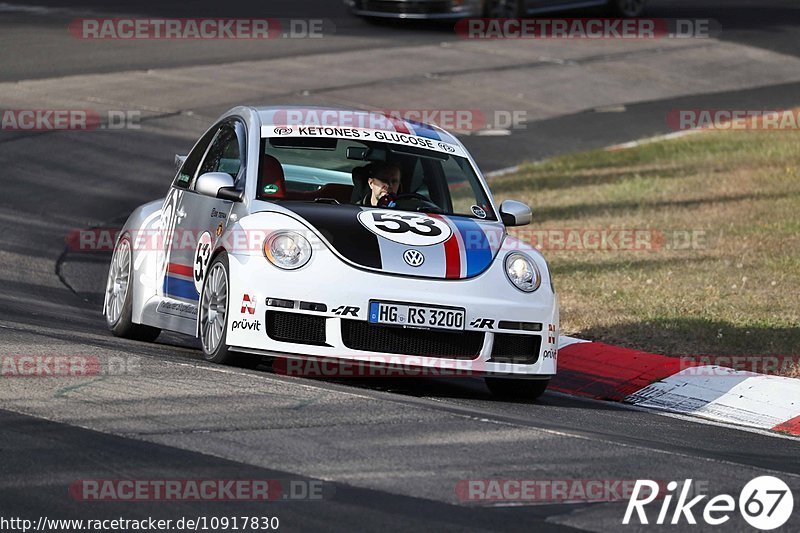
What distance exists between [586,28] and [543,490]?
25.3 meters

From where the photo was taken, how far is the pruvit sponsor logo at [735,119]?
2352 centimetres

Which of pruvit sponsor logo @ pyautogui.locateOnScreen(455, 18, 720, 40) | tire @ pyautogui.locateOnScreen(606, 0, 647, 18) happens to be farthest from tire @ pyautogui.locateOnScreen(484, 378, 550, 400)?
tire @ pyautogui.locateOnScreen(606, 0, 647, 18)

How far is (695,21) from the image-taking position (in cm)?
3244

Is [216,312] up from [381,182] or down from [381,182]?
down

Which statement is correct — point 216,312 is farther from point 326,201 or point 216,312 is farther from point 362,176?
point 362,176

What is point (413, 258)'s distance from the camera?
8.59 meters

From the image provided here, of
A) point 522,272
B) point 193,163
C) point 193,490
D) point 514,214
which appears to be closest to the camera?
point 193,490

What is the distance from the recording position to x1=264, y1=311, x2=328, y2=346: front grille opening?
8.38 metres

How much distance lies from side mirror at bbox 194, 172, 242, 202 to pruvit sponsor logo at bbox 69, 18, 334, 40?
17086mm

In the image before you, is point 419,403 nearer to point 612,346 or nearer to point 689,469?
point 689,469

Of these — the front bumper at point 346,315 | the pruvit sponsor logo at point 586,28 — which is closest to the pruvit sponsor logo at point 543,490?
the front bumper at point 346,315

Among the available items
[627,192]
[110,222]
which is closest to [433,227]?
[110,222]

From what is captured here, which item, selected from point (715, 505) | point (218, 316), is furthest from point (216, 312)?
point (715, 505)

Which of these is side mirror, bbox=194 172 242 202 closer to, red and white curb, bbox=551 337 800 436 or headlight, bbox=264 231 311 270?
headlight, bbox=264 231 311 270
